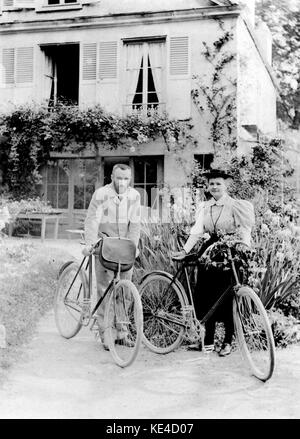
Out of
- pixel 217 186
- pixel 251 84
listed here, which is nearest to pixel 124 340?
pixel 217 186

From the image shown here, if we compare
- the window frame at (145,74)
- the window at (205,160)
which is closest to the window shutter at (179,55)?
the window frame at (145,74)

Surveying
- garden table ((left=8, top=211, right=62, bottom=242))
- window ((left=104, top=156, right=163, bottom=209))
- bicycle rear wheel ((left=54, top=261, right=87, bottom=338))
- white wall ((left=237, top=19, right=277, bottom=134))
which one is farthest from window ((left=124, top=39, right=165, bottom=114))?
bicycle rear wheel ((left=54, top=261, right=87, bottom=338))

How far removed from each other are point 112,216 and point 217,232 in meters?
0.81

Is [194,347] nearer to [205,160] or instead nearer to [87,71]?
[205,160]

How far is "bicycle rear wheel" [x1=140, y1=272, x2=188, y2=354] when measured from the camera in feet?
12.5

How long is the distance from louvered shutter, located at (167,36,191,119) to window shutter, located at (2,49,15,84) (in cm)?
288

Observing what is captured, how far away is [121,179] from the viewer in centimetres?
381

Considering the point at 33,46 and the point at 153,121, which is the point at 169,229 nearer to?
the point at 153,121

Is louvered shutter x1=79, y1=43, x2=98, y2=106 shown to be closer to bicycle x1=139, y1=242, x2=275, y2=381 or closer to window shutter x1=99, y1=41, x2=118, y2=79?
window shutter x1=99, y1=41, x2=118, y2=79

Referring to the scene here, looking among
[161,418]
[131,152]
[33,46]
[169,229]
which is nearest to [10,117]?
[33,46]

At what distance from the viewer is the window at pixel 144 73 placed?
376 inches

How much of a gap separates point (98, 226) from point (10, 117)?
5647 mm

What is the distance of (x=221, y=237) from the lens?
12.0 ft
